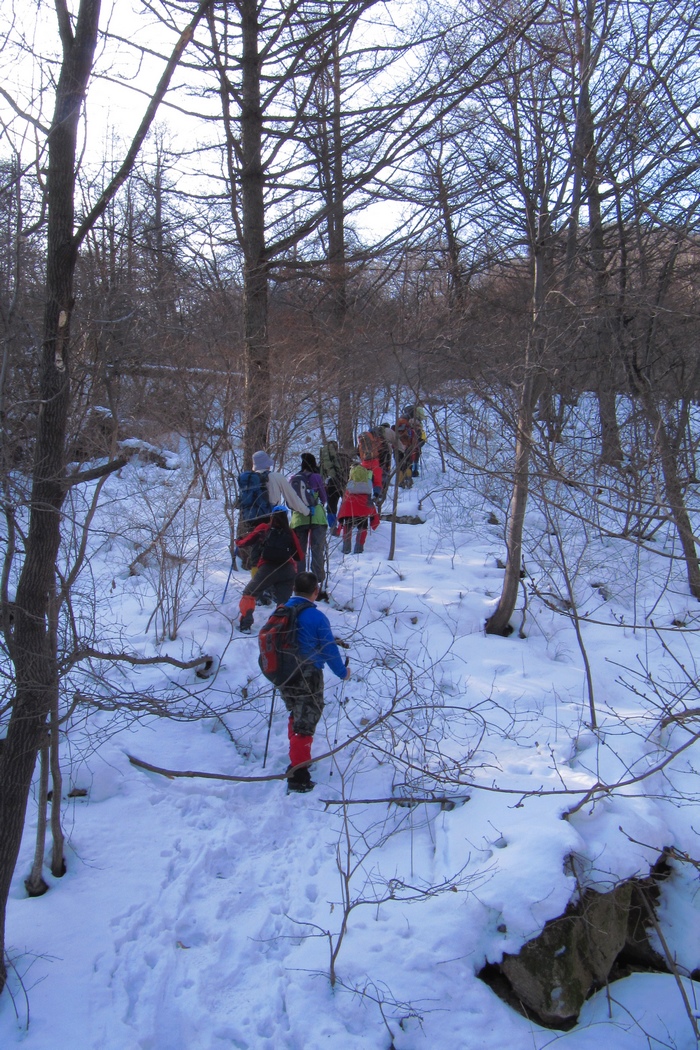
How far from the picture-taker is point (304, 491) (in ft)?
24.0

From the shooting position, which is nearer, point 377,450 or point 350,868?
point 350,868

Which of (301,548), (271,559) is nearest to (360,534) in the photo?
(301,548)

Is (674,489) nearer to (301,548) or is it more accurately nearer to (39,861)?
(39,861)

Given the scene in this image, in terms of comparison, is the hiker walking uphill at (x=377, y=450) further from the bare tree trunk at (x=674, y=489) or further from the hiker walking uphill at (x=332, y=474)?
the bare tree trunk at (x=674, y=489)

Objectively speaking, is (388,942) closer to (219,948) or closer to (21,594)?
(219,948)

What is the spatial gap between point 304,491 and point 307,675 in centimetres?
318

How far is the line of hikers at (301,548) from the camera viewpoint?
4422 millimetres

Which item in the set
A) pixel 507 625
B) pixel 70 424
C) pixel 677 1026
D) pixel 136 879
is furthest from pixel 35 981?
pixel 507 625

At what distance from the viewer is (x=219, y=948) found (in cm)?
335

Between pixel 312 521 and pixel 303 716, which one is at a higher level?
pixel 312 521

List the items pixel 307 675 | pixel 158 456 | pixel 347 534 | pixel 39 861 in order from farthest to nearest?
pixel 158 456
pixel 347 534
pixel 307 675
pixel 39 861

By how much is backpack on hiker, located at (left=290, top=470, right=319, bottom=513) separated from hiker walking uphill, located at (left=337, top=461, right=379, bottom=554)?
1.29 m

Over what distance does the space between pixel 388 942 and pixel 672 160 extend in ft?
20.4

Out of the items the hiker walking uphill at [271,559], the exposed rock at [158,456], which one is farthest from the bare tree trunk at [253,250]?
the exposed rock at [158,456]
